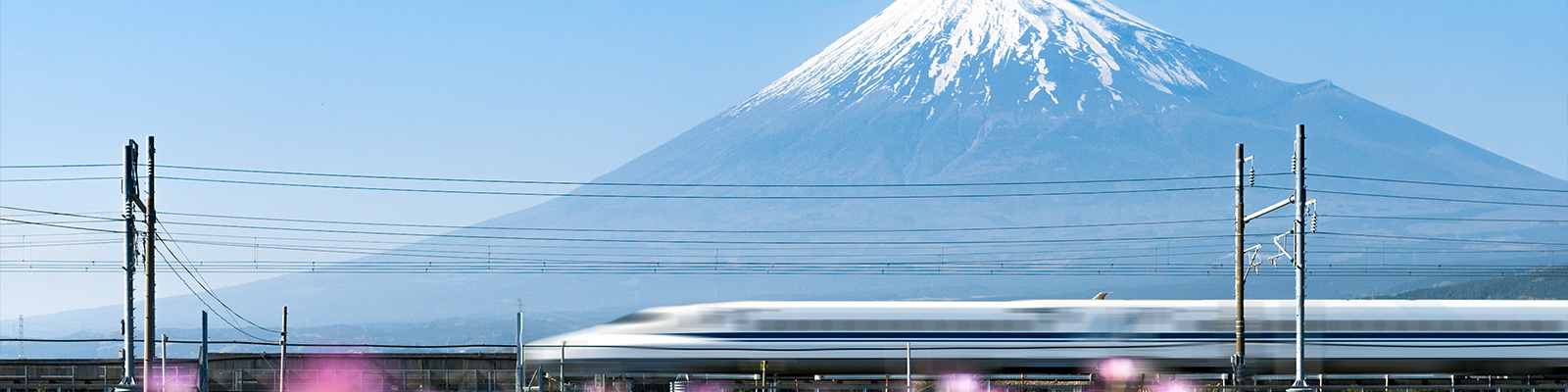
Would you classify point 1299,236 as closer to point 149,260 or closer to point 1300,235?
point 1300,235

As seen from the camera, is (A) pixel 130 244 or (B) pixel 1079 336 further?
(B) pixel 1079 336

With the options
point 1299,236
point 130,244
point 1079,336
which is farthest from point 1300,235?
point 130,244

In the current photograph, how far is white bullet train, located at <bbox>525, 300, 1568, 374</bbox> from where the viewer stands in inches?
2032

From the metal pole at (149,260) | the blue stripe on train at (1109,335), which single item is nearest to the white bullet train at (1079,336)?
the blue stripe on train at (1109,335)

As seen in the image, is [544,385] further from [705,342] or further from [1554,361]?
[1554,361]

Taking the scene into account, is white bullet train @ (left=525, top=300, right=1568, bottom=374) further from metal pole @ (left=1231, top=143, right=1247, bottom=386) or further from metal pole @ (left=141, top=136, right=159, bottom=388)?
metal pole @ (left=141, top=136, right=159, bottom=388)

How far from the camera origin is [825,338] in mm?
52281

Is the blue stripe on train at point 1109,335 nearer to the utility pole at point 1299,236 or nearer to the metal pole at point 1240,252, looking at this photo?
the metal pole at point 1240,252

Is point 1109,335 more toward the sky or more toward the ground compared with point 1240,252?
more toward the ground

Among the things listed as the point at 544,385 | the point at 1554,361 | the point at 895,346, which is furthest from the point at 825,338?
the point at 1554,361

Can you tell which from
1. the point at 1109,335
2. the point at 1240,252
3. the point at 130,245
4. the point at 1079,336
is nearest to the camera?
the point at 130,245

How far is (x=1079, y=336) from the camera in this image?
53.9m

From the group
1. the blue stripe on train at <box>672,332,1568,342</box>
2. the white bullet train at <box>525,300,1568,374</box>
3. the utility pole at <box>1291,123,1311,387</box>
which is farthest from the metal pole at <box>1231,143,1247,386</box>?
the blue stripe on train at <box>672,332,1568,342</box>

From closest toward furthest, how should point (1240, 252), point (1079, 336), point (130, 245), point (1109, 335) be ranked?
point (130, 245) < point (1240, 252) < point (1079, 336) < point (1109, 335)
